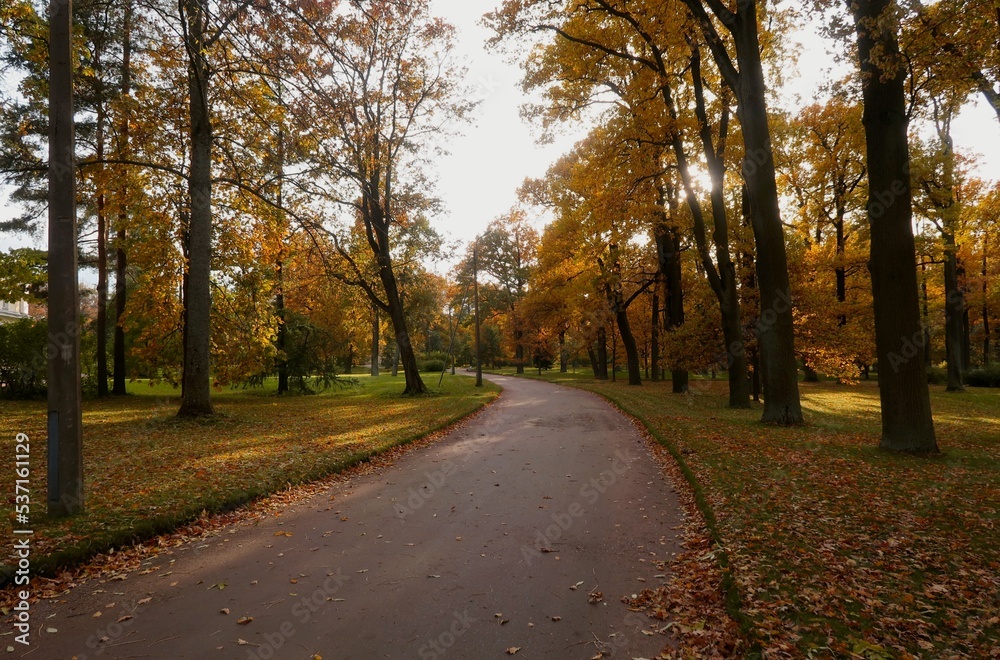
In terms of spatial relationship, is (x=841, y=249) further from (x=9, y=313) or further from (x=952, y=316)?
(x=9, y=313)

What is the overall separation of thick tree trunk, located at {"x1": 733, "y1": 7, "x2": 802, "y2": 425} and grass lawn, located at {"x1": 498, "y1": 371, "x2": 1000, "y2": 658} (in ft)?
5.44

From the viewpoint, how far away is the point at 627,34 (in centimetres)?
1476

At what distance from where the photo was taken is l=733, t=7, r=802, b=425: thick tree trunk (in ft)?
35.4

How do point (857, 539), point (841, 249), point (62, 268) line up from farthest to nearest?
point (841, 249), point (62, 268), point (857, 539)

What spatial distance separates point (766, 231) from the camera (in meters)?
11.2

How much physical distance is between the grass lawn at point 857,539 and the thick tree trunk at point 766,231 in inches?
65.3

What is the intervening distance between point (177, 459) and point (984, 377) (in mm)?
36092

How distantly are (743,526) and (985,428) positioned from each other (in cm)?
1124

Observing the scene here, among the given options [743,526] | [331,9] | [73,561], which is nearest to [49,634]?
[73,561]

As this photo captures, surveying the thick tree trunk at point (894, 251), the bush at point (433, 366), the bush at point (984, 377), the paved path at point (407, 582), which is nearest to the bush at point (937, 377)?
the bush at point (984, 377)

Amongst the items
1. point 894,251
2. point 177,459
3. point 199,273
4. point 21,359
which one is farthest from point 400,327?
point 894,251

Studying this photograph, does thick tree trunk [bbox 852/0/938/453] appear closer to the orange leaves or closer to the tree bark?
the orange leaves

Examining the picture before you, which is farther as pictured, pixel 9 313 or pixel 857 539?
pixel 9 313

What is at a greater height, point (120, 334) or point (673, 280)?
point (673, 280)
